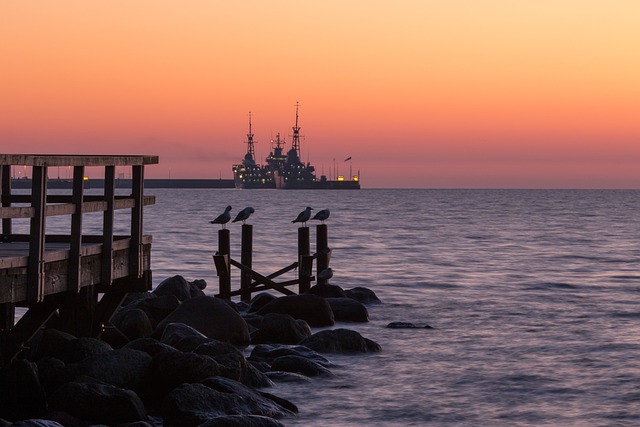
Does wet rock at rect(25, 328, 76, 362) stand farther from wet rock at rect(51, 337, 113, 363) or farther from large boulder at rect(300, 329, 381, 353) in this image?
large boulder at rect(300, 329, 381, 353)

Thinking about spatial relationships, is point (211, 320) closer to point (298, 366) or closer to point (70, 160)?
point (298, 366)

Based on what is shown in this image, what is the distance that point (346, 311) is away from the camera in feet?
72.6

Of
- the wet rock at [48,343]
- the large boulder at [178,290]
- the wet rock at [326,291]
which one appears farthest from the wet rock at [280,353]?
the wet rock at [326,291]

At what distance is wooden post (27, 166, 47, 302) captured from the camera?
11.0m

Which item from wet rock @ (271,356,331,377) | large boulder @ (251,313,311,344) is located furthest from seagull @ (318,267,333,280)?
wet rock @ (271,356,331,377)

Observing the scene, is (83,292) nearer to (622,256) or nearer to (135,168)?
(135,168)

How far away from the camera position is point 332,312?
2117 centimetres

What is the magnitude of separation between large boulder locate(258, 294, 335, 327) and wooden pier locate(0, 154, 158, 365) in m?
5.69

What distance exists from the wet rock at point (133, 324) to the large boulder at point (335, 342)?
2.66m

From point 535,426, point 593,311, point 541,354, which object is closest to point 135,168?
point 535,426

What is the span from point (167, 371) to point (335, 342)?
5.18 metres

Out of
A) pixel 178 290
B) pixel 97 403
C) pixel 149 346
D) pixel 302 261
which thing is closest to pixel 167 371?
pixel 149 346

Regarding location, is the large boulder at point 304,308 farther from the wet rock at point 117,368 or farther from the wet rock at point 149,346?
the wet rock at point 117,368

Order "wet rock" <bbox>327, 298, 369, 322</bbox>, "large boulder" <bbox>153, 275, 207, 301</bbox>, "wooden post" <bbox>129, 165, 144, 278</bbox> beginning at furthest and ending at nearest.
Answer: "wet rock" <bbox>327, 298, 369, 322</bbox>, "large boulder" <bbox>153, 275, 207, 301</bbox>, "wooden post" <bbox>129, 165, 144, 278</bbox>
